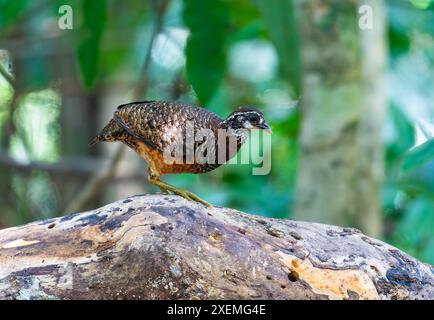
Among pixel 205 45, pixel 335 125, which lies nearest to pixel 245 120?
pixel 205 45

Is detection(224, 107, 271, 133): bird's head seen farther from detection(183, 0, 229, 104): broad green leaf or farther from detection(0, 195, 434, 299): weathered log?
detection(183, 0, 229, 104): broad green leaf

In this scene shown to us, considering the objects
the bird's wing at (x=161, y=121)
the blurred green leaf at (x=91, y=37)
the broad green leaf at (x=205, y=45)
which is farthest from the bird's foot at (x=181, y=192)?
the blurred green leaf at (x=91, y=37)

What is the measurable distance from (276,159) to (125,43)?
2140 mm

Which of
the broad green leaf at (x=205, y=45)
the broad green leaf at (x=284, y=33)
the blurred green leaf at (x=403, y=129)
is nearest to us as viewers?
the broad green leaf at (x=284, y=33)

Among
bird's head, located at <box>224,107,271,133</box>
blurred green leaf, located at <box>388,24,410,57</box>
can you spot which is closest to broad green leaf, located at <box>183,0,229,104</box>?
bird's head, located at <box>224,107,271,133</box>

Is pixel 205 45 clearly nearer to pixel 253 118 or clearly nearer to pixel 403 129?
pixel 253 118

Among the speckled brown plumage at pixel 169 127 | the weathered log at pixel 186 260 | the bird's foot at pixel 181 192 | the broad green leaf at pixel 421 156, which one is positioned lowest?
the weathered log at pixel 186 260

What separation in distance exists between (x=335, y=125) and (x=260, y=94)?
2.89m

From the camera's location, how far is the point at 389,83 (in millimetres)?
6625

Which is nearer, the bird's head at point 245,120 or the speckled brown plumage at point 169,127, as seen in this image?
the speckled brown plumage at point 169,127

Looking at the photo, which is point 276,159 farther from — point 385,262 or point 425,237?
point 385,262

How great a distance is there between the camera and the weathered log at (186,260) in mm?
2793

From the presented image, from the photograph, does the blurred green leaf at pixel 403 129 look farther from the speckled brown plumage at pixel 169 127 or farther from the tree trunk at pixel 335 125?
the speckled brown plumage at pixel 169 127

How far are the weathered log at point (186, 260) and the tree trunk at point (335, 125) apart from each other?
196 centimetres
